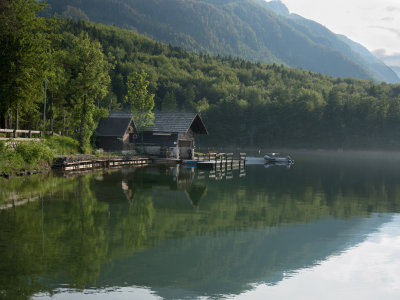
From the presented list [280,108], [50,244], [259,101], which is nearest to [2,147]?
[50,244]

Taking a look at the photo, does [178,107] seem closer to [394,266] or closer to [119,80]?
[119,80]

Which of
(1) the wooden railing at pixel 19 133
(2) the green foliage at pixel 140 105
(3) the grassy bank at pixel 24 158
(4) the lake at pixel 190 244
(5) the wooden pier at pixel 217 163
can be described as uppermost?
(2) the green foliage at pixel 140 105

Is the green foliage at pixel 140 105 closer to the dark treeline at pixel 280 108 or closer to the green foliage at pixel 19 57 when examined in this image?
the green foliage at pixel 19 57

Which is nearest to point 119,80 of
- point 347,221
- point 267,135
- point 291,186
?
point 267,135

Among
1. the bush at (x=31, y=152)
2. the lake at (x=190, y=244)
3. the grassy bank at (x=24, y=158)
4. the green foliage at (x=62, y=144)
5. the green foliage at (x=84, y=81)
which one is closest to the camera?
the lake at (x=190, y=244)

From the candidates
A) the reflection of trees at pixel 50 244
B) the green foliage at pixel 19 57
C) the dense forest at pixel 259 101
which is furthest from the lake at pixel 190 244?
the dense forest at pixel 259 101

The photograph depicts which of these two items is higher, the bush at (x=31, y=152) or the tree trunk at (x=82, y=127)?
the tree trunk at (x=82, y=127)

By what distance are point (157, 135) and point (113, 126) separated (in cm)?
689

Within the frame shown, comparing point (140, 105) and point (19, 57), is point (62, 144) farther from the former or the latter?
point (140, 105)

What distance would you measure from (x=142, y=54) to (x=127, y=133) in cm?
12961

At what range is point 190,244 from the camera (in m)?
18.5

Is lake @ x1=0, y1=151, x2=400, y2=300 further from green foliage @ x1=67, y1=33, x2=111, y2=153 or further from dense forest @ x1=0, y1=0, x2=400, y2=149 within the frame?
dense forest @ x1=0, y1=0, x2=400, y2=149

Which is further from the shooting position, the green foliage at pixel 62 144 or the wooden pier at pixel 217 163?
the wooden pier at pixel 217 163

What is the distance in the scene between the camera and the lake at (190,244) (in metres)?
13.8
